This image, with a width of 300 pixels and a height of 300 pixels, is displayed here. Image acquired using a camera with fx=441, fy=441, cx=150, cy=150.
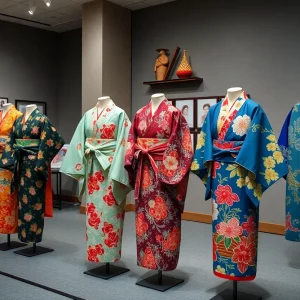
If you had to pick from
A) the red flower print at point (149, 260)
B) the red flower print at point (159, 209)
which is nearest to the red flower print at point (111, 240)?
the red flower print at point (149, 260)

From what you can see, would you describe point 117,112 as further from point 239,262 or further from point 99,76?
point 99,76

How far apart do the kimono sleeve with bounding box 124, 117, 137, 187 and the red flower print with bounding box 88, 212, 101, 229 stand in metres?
0.39

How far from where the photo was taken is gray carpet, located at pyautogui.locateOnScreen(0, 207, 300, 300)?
3119 millimetres

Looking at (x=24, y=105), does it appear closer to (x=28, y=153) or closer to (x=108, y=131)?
(x=28, y=153)

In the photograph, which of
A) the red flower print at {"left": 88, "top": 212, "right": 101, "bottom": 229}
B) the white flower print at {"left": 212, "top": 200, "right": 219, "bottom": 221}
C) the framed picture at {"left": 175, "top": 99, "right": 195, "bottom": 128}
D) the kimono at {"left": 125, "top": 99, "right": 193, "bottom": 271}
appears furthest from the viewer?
the framed picture at {"left": 175, "top": 99, "right": 195, "bottom": 128}

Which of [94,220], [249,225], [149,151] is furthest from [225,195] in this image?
[94,220]

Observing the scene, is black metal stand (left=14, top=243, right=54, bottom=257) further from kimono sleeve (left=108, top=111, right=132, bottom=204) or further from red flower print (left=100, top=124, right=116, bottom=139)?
red flower print (left=100, top=124, right=116, bottom=139)

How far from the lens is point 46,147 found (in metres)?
4.02

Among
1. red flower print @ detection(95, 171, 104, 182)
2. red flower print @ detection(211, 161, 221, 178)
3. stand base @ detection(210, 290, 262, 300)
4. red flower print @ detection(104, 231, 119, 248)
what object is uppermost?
red flower print @ detection(211, 161, 221, 178)

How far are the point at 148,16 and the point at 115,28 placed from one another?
1.66ft

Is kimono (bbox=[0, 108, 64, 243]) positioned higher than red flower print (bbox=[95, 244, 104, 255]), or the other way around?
kimono (bbox=[0, 108, 64, 243])

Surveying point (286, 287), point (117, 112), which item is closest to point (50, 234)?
point (117, 112)

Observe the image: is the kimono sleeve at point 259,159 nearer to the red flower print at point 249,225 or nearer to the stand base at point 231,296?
the red flower print at point 249,225

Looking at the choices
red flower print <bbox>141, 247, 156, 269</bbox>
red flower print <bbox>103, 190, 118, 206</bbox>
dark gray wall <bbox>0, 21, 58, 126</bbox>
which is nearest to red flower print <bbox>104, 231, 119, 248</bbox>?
red flower print <bbox>103, 190, 118, 206</bbox>
